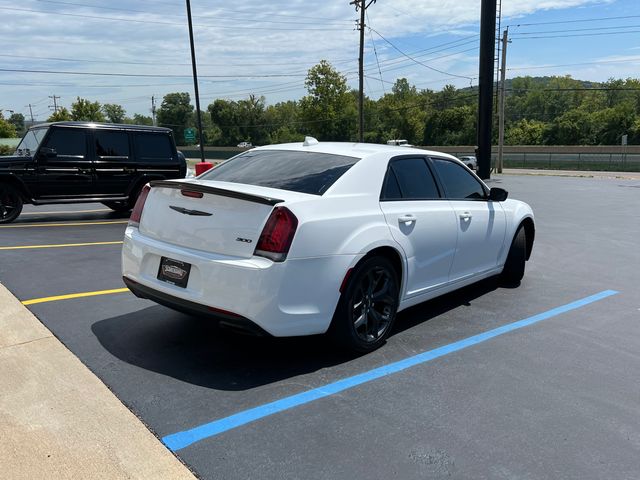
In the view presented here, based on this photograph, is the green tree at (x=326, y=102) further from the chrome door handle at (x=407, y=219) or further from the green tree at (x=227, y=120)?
the chrome door handle at (x=407, y=219)

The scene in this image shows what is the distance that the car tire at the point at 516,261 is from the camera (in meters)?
6.29

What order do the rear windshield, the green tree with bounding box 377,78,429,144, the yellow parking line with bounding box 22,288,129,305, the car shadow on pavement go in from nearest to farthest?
1. the car shadow on pavement
2. the rear windshield
3. the yellow parking line with bounding box 22,288,129,305
4. the green tree with bounding box 377,78,429,144

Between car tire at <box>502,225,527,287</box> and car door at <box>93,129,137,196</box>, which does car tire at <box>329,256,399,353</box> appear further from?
car door at <box>93,129,137,196</box>

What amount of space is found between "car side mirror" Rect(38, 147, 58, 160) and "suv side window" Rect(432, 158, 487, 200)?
8241 mm

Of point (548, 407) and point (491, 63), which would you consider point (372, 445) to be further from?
point (491, 63)

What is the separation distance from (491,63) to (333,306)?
43.6ft

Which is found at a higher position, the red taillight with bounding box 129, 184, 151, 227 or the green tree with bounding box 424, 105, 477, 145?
the green tree with bounding box 424, 105, 477, 145

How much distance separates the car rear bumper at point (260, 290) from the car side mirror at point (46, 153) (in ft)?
25.8

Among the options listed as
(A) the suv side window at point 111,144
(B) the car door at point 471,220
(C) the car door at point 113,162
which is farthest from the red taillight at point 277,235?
(A) the suv side window at point 111,144

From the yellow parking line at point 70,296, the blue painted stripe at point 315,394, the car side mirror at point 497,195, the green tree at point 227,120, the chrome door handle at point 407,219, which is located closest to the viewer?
the blue painted stripe at point 315,394

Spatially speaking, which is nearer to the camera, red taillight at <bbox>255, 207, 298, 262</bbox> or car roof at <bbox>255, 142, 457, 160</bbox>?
red taillight at <bbox>255, 207, 298, 262</bbox>

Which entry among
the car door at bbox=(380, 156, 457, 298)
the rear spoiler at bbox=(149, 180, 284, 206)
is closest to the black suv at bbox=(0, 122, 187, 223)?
the rear spoiler at bbox=(149, 180, 284, 206)

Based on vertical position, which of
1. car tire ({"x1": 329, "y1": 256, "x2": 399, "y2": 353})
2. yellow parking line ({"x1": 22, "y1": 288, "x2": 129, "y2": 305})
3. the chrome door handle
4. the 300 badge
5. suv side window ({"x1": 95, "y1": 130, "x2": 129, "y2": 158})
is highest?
suv side window ({"x1": 95, "y1": 130, "x2": 129, "y2": 158})

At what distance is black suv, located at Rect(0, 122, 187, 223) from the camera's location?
10.6 m
